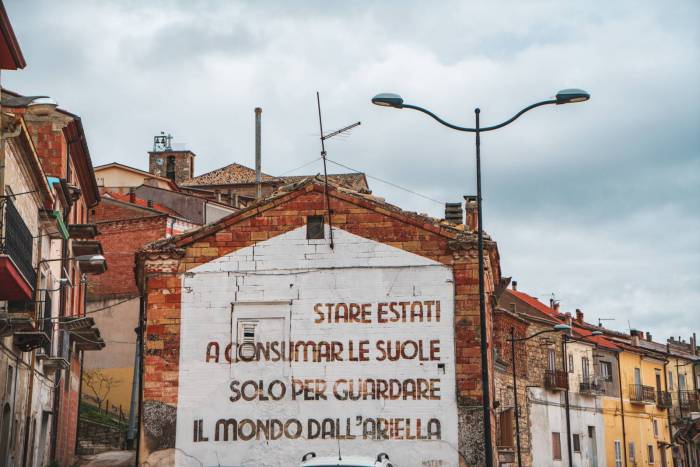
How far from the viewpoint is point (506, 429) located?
47469 millimetres

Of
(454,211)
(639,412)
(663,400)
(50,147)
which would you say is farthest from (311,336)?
(663,400)

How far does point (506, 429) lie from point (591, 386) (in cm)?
1403

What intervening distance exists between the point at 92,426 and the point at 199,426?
23149 millimetres

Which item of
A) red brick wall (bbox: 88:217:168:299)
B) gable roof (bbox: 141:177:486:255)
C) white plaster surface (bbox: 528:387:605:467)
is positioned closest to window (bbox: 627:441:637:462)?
white plaster surface (bbox: 528:387:605:467)

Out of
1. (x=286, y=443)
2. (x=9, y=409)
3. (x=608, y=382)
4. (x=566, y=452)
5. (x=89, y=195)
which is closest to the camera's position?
(x=286, y=443)

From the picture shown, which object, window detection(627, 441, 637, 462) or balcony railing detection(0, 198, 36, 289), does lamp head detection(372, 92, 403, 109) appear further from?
window detection(627, 441, 637, 462)

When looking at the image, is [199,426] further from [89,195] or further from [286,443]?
[89,195]

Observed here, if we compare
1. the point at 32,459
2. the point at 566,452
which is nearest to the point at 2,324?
the point at 32,459

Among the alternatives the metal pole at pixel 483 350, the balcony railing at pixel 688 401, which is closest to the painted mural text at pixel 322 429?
the metal pole at pixel 483 350

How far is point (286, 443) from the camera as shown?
2586cm

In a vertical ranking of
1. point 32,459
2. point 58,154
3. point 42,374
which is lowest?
point 32,459

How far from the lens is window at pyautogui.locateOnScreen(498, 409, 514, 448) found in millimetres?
46594

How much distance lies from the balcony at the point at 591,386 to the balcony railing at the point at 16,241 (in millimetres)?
37372

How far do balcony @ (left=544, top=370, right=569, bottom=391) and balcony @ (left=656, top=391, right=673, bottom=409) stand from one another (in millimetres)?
15030
